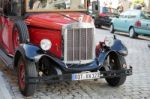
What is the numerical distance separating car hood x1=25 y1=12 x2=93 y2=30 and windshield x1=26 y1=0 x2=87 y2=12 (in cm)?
18

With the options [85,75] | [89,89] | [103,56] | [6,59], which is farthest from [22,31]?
[89,89]

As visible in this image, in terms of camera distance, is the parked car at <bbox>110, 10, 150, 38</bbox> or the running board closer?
the running board

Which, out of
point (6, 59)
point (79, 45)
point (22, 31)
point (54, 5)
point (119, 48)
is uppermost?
point (54, 5)

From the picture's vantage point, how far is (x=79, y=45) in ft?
26.4

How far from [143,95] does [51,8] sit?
114 inches

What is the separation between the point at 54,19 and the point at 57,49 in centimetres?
82

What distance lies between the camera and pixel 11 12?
9555 mm

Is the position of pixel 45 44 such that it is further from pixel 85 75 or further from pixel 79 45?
pixel 85 75

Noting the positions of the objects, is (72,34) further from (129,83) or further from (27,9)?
(129,83)

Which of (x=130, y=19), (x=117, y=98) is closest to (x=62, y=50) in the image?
(x=117, y=98)

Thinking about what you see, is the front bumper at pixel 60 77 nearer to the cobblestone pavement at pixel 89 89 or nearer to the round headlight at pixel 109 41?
the cobblestone pavement at pixel 89 89

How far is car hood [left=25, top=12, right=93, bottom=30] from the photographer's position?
818 centimetres

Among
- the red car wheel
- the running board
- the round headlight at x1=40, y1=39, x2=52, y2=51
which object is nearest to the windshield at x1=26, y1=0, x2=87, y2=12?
the red car wheel

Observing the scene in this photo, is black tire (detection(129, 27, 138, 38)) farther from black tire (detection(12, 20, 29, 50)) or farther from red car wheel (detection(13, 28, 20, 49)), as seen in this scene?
black tire (detection(12, 20, 29, 50))
